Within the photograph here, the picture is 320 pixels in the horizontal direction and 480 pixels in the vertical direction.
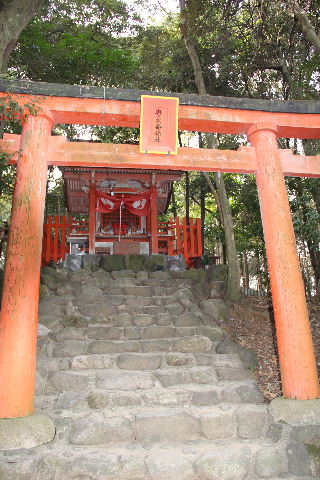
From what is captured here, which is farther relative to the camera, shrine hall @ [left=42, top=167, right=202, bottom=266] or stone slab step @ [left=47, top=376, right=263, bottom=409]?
shrine hall @ [left=42, top=167, right=202, bottom=266]

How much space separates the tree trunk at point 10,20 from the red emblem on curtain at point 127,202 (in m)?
5.46

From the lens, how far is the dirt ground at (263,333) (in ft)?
16.2

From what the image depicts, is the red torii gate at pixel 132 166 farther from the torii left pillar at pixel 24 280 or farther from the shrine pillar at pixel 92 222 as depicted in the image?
the shrine pillar at pixel 92 222

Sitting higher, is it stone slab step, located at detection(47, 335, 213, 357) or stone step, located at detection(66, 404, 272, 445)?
stone slab step, located at detection(47, 335, 213, 357)

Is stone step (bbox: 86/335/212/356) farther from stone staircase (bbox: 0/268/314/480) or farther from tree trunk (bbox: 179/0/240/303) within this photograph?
tree trunk (bbox: 179/0/240/303)

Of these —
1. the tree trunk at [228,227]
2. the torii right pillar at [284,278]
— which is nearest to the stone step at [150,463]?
the torii right pillar at [284,278]

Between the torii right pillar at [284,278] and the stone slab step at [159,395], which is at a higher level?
the torii right pillar at [284,278]

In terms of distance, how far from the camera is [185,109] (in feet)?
14.7

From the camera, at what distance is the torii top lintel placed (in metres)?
4.16

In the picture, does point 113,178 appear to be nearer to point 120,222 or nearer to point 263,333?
point 120,222

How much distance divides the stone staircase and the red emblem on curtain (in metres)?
5.41

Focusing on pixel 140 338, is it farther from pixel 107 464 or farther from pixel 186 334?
pixel 107 464

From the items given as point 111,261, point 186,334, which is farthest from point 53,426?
point 111,261

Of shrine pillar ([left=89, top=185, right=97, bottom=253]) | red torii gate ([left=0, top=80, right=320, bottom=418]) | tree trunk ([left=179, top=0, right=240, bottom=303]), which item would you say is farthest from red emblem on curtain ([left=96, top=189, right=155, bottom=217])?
red torii gate ([left=0, top=80, right=320, bottom=418])
